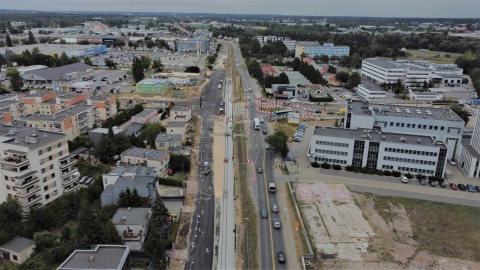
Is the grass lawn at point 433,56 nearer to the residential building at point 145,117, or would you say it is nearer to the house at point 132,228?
the residential building at point 145,117

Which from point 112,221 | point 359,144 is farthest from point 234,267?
point 359,144

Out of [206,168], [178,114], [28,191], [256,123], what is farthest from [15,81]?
[206,168]

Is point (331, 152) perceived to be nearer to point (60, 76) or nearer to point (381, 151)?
point (381, 151)

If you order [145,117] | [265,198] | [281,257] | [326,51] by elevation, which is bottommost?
[265,198]

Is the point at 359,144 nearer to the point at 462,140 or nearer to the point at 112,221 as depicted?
the point at 462,140

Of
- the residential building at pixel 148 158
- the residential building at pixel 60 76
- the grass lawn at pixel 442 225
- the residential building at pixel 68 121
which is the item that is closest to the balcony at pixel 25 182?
the residential building at pixel 148 158

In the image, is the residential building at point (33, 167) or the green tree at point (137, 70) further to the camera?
the green tree at point (137, 70)
